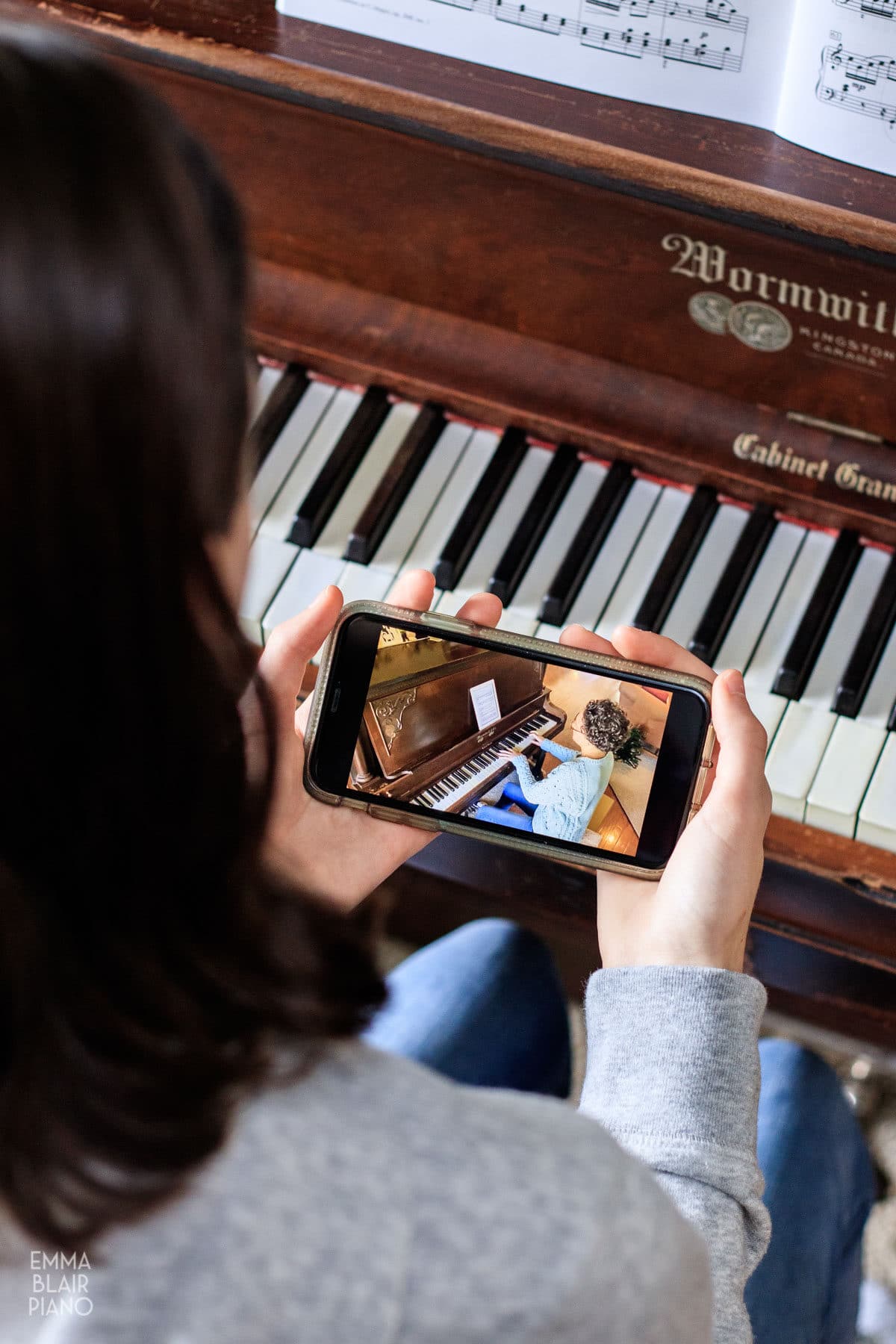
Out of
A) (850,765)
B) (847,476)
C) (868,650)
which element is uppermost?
(847,476)

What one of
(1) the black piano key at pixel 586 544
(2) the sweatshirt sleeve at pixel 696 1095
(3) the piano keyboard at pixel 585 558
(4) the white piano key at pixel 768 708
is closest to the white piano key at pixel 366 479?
(3) the piano keyboard at pixel 585 558

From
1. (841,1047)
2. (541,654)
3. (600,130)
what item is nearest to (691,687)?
(541,654)

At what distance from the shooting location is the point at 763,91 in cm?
94

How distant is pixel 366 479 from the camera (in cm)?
127

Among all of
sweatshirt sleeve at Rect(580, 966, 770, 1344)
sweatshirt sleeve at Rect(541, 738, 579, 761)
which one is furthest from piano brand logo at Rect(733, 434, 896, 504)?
sweatshirt sleeve at Rect(580, 966, 770, 1344)

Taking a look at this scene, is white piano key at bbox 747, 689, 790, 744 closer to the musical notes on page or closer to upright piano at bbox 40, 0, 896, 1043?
upright piano at bbox 40, 0, 896, 1043

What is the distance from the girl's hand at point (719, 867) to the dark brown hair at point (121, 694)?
38 cm

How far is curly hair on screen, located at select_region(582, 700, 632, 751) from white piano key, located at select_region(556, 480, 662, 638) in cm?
27

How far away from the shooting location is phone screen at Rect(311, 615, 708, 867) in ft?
3.01

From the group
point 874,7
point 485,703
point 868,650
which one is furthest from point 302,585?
point 874,7

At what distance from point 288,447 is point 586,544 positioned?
35 cm

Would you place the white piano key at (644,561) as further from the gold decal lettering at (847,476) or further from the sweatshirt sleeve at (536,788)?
the sweatshirt sleeve at (536,788)

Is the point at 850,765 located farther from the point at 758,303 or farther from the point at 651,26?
the point at 651,26

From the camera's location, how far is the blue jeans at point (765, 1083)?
1126mm
